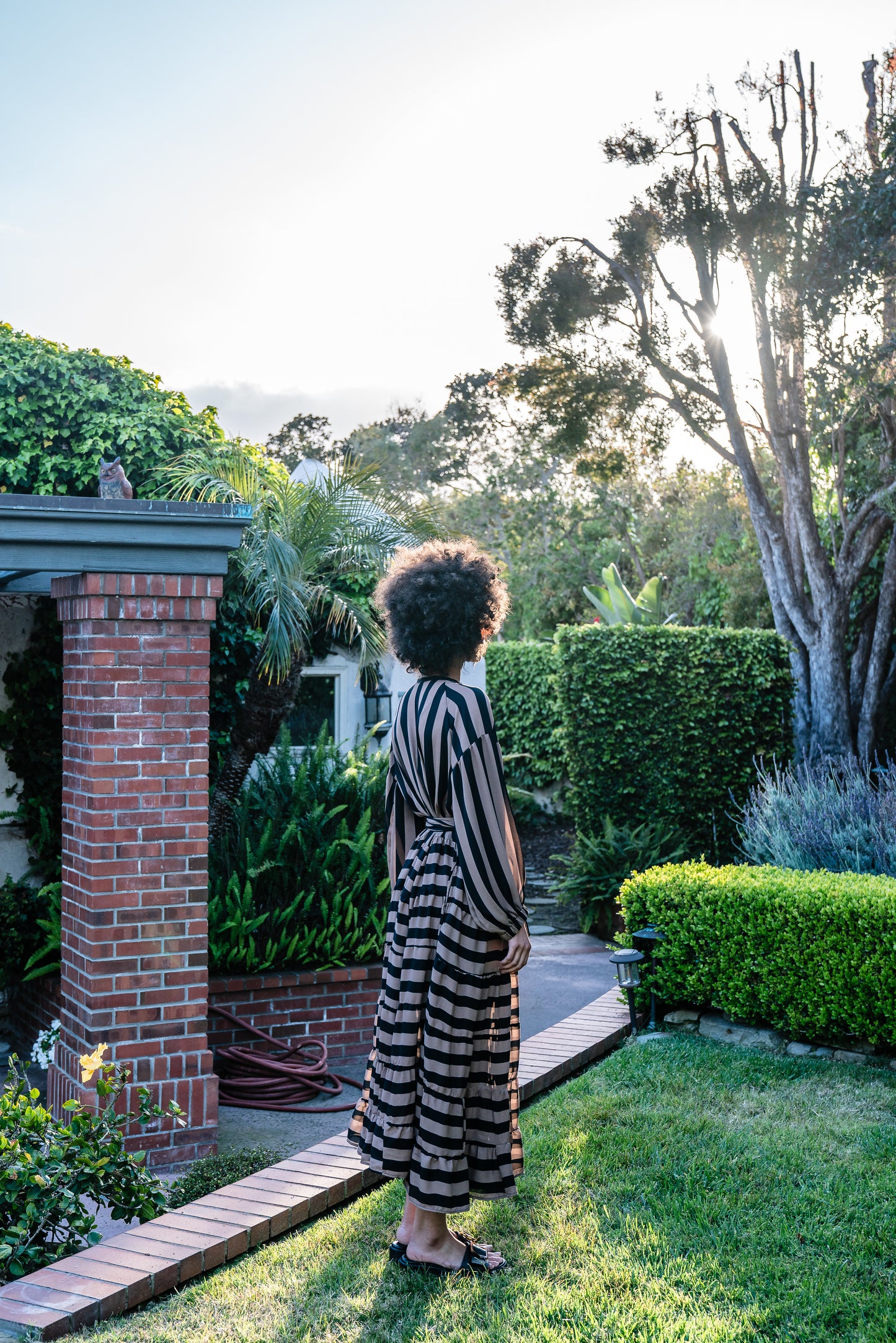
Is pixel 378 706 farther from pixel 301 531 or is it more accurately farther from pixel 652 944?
pixel 652 944

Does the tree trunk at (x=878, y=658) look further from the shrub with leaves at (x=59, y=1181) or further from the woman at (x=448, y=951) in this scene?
the shrub with leaves at (x=59, y=1181)

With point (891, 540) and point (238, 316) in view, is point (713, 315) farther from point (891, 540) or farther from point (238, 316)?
point (238, 316)

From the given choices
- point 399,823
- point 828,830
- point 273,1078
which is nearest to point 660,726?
point 828,830

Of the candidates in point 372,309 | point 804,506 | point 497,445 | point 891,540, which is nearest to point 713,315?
point 804,506

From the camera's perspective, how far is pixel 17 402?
714cm

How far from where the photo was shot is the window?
1138 cm

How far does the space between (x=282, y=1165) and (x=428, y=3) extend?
7979 mm

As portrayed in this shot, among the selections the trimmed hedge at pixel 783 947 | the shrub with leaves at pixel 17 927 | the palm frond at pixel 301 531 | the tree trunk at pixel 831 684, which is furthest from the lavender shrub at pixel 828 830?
the shrub with leaves at pixel 17 927

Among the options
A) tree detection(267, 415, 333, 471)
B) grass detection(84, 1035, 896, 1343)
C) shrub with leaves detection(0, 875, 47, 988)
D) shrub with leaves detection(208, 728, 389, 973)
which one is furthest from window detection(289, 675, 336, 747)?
tree detection(267, 415, 333, 471)

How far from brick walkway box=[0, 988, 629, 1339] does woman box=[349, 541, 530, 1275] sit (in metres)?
0.50

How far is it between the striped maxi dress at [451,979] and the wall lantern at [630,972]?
2.41 meters

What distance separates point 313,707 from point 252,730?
4810mm

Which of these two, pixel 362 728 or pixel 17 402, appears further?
pixel 362 728

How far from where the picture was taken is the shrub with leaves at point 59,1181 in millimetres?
3338
